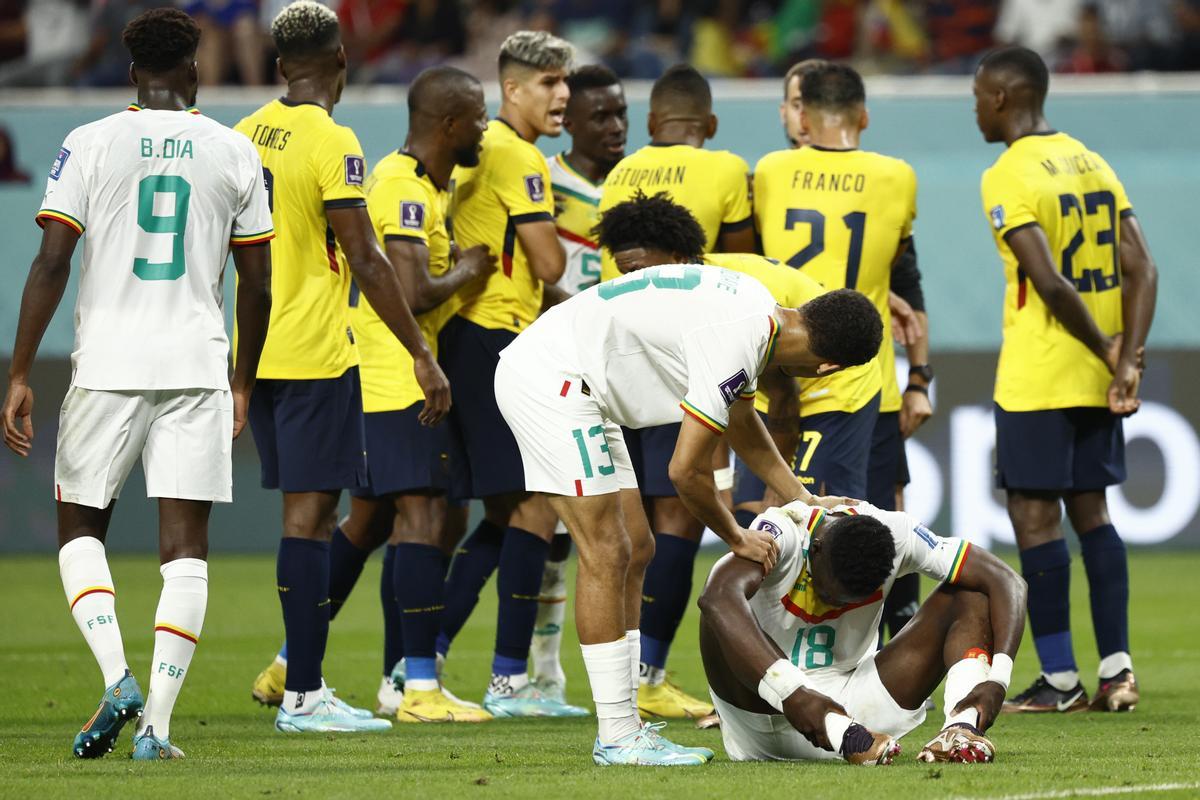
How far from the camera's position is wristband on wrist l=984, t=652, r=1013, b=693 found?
521cm

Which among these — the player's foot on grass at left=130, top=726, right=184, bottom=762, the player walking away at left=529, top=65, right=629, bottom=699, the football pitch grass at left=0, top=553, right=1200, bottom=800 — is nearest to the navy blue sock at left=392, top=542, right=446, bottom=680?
the football pitch grass at left=0, top=553, right=1200, bottom=800

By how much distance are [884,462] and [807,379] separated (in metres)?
0.84

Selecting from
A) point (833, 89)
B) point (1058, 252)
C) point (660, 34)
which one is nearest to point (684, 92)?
point (833, 89)

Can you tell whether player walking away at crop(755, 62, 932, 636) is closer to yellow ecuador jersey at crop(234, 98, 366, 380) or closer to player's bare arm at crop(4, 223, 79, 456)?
yellow ecuador jersey at crop(234, 98, 366, 380)

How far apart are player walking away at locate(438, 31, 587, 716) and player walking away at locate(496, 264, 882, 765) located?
146cm

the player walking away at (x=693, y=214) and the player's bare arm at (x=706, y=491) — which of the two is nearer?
the player's bare arm at (x=706, y=491)

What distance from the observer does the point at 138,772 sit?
16.4 ft

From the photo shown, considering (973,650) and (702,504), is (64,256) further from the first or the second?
(973,650)

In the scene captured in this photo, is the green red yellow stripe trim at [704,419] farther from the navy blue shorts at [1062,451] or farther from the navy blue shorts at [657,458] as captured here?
the navy blue shorts at [1062,451]

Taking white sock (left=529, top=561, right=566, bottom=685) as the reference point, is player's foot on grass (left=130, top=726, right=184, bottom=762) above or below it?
above

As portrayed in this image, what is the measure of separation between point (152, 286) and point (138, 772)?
148 centimetres

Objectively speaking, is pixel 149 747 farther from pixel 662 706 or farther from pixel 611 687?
Answer: pixel 662 706

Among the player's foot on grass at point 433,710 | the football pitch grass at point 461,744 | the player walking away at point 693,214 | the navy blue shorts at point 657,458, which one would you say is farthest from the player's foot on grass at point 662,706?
the navy blue shorts at point 657,458

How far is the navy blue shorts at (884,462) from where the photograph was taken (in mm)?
7590
